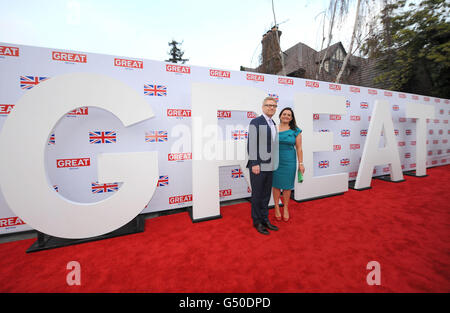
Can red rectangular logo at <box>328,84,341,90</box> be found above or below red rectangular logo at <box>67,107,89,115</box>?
above

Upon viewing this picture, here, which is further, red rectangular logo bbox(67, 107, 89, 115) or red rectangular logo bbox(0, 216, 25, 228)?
red rectangular logo bbox(67, 107, 89, 115)

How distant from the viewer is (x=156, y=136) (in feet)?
8.20

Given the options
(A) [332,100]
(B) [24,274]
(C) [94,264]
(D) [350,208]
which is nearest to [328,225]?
(D) [350,208]

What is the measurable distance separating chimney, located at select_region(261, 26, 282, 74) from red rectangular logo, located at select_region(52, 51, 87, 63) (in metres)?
5.82

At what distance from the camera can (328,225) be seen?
7.09ft

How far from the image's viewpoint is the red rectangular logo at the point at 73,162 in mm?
2123

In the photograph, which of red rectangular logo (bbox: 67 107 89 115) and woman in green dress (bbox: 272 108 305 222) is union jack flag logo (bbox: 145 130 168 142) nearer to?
red rectangular logo (bbox: 67 107 89 115)

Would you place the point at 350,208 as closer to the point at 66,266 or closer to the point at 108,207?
the point at 108,207

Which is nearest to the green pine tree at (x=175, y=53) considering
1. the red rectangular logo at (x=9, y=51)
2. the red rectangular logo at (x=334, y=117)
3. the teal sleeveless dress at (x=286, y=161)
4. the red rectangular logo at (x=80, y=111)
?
the red rectangular logo at (x=334, y=117)

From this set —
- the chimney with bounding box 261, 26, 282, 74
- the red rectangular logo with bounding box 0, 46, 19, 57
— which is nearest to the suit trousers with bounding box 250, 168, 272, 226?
the red rectangular logo with bounding box 0, 46, 19, 57

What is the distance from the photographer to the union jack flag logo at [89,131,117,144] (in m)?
2.21

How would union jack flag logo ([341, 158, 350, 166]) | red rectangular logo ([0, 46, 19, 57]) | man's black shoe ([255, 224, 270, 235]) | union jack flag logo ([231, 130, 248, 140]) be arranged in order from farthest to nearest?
union jack flag logo ([341, 158, 350, 166])
union jack flag logo ([231, 130, 248, 140])
man's black shoe ([255, 224, 270, 235])
red rectangular logo ([0, 46, 19, 57])

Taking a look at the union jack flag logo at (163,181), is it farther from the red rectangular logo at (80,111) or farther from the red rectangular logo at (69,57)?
the red rectangular logo at (69,57)
